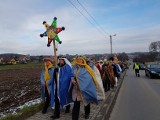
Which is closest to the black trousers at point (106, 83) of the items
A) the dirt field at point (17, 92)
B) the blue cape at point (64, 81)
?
the dirt field at point (17, 92)

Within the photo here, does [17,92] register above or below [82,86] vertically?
below

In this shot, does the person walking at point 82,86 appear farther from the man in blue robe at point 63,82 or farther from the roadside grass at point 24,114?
the roadside grass at point 24,114

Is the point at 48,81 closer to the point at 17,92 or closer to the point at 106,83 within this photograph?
the point at 106,83

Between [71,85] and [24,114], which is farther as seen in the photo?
[24,114]

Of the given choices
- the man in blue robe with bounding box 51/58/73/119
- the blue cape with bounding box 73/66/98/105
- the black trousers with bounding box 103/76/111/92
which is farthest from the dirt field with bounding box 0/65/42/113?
the blue cape with bounding box 73/66/98/105

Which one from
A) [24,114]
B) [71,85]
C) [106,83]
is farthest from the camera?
[106,83]

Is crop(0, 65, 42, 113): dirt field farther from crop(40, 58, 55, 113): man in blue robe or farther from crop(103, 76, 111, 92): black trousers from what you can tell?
crop(40, 58, 55, 113): man in blue robe

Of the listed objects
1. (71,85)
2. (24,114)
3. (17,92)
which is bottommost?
(17,92)

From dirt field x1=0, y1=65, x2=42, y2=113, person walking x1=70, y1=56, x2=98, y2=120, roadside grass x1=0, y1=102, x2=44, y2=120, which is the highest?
person walking x1=70, y1=56, x2=98, y2=120

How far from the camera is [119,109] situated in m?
9.88

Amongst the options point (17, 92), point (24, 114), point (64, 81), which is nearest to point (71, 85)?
point (64, 81)

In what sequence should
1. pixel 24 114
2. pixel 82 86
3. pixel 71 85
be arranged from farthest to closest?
pixel 24 114
pixel 71 85
pixel 82 86

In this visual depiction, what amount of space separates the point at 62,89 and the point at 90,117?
110 cm

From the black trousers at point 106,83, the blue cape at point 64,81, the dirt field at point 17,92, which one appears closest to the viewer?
the blue cape at point 64,81
